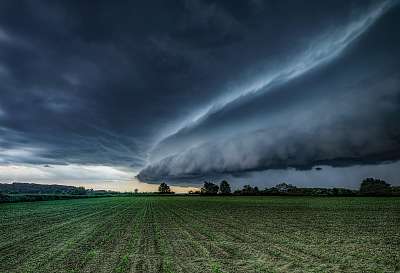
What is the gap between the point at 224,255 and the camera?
17016 mm

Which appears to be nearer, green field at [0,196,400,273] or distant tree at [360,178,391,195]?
green field at [0,196,400,273]

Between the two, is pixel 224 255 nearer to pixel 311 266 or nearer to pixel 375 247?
pixel 311 266

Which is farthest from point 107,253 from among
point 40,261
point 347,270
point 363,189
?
point 363,189

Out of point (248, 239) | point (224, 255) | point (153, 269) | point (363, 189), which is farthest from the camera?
point (363, 189)

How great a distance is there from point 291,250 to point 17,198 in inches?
4195

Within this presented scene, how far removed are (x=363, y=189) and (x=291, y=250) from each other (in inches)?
7677

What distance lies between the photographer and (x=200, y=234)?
25016mm

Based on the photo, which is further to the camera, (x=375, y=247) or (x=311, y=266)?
(x=375, y=247)

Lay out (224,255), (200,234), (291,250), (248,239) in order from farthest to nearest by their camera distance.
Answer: (200,234), (248,239), (291,250), (224,255)

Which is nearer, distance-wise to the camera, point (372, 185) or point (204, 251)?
point (204, 251)

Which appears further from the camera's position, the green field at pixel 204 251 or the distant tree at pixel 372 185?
the distant tree at pixel 372 185

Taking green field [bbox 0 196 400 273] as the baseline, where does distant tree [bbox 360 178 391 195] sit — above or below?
above

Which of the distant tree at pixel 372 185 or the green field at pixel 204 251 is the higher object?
the distant tree at pixel 372 185

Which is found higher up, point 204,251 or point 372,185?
point 372,185
